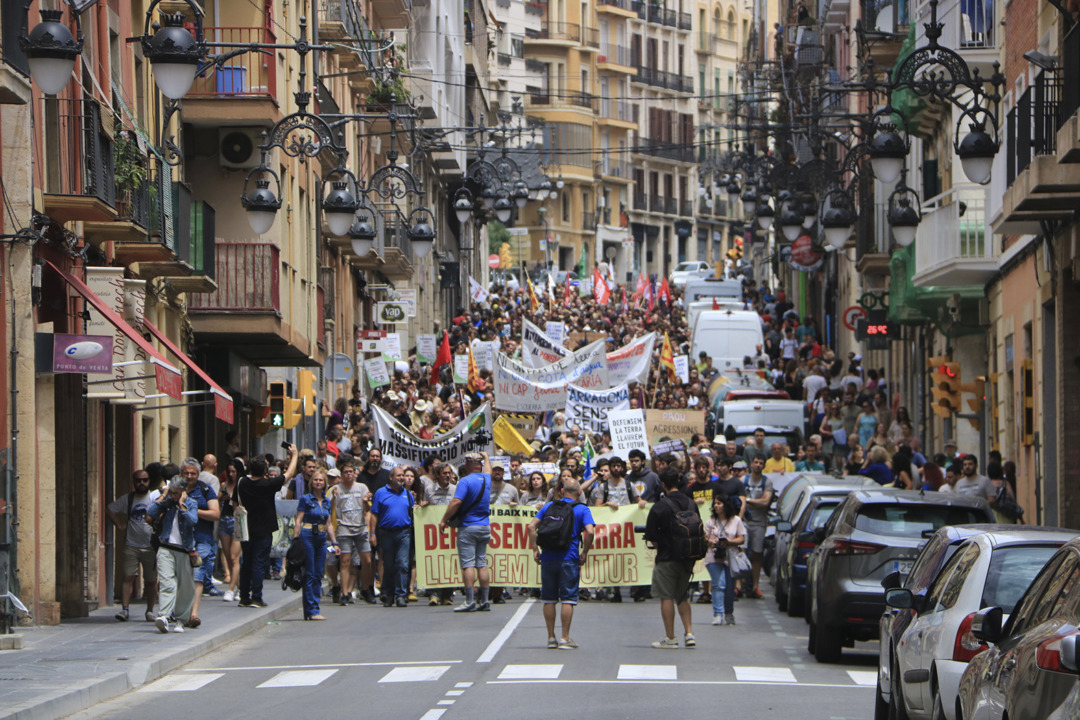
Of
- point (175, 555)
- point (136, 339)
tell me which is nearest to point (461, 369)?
point (136, 339)

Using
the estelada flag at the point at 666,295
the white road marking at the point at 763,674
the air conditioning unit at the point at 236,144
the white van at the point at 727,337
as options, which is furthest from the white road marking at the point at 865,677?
the estelada flag at the point at 666,295

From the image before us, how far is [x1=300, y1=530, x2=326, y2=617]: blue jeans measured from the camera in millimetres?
22281

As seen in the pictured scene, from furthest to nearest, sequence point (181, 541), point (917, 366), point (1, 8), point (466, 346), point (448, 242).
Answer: point (448, 242) < point (466, 346) < point (917, 366) < point (181, 541) < point (1, 8)

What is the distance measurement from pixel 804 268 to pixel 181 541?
32569 mm

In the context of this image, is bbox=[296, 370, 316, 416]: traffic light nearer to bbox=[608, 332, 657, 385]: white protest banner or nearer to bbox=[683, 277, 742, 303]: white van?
bbox=[608, 332, 657, 385]: white protest banner

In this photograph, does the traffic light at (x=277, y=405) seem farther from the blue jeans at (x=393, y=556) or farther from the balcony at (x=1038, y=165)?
the balcony at (x=1038, y=165)

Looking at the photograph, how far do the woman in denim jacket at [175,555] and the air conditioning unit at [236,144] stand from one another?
12.5m

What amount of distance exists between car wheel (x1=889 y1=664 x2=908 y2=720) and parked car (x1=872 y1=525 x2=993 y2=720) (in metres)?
0.11

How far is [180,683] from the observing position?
54.1 ft

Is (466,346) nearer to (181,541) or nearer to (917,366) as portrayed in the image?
(917,366)

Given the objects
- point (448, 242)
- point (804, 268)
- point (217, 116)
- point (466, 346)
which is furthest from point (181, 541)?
point (448, 242)

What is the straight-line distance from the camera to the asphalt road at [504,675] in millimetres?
14195

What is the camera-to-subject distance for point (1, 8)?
59.9 feet

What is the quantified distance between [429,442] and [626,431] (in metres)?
3.83
